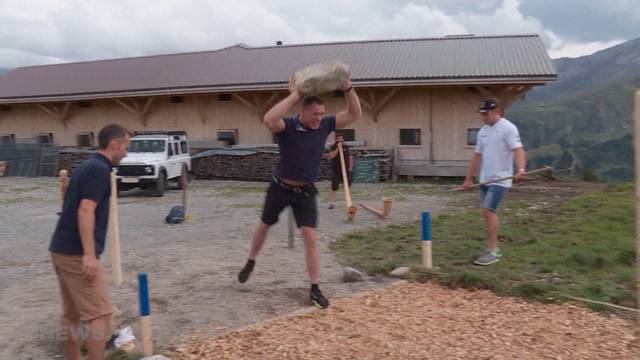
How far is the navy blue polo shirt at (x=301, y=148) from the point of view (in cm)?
466

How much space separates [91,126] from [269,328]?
75.8 ft

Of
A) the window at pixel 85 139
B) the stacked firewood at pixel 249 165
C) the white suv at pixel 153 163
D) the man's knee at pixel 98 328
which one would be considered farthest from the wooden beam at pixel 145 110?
the man's knee at pixel 98 328

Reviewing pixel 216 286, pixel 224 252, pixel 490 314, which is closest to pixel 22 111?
pixel 224 252

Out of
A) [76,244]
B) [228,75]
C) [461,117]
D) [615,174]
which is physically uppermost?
[228,75]

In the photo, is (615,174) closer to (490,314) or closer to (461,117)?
(461,117)

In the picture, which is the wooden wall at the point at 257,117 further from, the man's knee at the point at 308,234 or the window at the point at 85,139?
the man's knee at the point at 308,234

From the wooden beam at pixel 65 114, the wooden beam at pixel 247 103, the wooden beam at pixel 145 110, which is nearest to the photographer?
the wooden beam at pixel 247 103

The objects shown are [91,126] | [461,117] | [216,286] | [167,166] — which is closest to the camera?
[216,286]

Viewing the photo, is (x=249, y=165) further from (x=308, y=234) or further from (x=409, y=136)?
(x=308, y=234)

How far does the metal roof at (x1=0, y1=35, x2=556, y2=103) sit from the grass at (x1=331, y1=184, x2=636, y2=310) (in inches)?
359

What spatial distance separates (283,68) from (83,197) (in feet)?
65.2

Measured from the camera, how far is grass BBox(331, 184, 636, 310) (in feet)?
17.4

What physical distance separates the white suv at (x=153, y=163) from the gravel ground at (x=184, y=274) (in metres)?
2.90

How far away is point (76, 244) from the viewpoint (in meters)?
3.42
